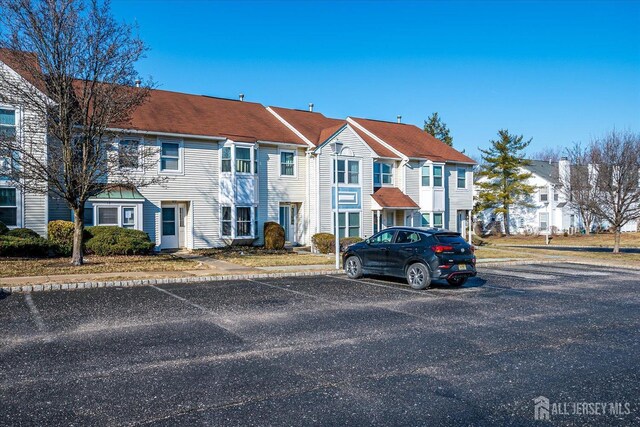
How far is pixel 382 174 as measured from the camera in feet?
108

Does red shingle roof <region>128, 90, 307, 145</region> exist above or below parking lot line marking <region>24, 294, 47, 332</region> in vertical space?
above

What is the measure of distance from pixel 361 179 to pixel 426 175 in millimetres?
6159

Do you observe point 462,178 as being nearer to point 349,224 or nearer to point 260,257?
point 349,224

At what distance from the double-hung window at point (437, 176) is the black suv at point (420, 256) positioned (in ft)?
64.6

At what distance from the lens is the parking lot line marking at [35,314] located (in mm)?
8844

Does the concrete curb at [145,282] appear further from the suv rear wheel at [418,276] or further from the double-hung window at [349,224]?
the double-hung window at [349,224]

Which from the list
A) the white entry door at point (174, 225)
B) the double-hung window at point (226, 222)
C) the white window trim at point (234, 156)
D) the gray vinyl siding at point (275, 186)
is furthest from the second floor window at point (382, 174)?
the white entry door at point (174, 225)

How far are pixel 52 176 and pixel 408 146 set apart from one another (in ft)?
79.9

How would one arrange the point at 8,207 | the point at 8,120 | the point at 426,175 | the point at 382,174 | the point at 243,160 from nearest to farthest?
the point at 8,120, the point at 8,207, the point at 243,160, the point at 382,174, the point at 426,175

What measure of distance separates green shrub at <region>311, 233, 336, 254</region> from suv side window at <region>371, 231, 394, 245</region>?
34.2 ft

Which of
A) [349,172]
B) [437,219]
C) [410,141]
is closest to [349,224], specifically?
[349,172]

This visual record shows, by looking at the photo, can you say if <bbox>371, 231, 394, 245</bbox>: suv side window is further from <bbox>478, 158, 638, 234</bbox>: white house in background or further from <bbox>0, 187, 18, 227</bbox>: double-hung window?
<bbox>478, 158, 638, 234</bbox>: white house in background

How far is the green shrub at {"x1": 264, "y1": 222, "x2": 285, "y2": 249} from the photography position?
26.1 metres

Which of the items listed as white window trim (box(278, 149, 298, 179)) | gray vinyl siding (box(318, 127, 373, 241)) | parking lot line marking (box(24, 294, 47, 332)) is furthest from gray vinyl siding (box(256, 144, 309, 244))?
parking lot line marking (box(24, 294, 47, 332))
